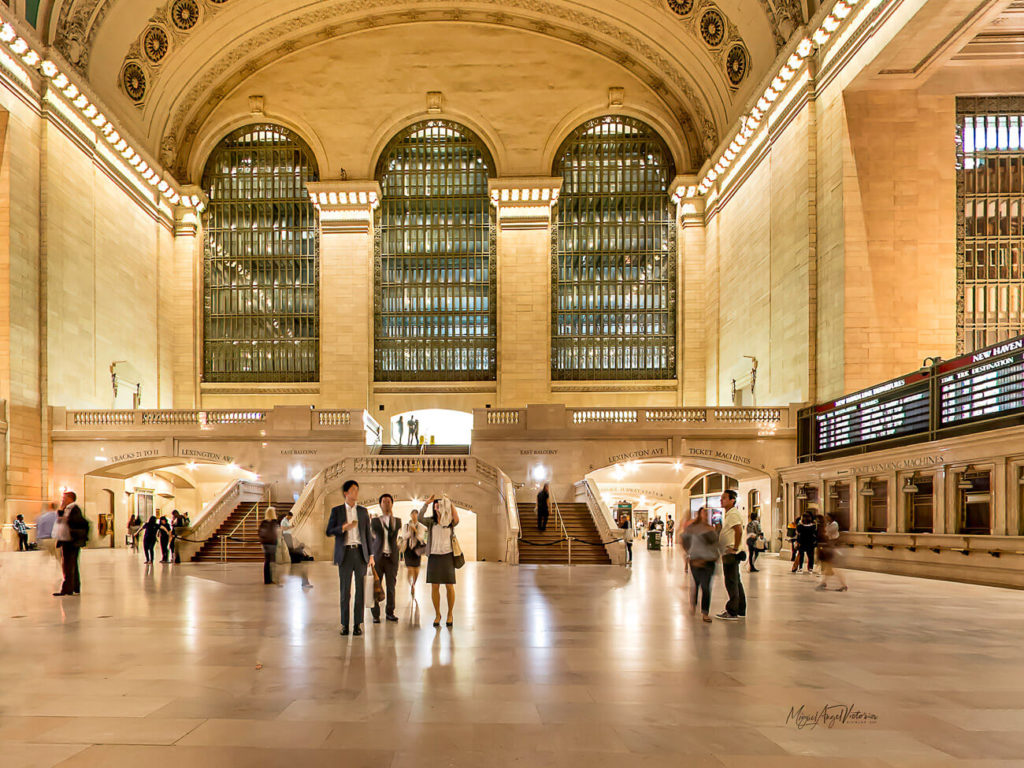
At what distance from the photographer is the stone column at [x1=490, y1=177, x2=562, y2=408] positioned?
34.1 metres

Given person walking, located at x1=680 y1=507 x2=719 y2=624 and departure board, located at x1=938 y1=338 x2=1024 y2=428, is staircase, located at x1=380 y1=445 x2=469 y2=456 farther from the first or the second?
person walking, located at x1=680 y1=507 x2=719 y2=624

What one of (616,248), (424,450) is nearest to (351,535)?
(424,450)

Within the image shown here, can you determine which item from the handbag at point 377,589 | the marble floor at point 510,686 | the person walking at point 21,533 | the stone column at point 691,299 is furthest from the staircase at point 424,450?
the handbag at point 377,589

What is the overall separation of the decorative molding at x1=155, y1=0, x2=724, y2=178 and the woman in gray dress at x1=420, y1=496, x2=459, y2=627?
27968 mm

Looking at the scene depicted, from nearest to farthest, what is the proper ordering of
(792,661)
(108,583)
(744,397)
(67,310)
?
(792,661) → (108,583) → (67,310) → (744,397)

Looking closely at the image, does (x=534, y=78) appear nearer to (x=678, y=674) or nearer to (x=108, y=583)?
(x=108, y=583)

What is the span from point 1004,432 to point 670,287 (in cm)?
2182

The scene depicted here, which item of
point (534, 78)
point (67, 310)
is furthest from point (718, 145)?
point (67, 310)

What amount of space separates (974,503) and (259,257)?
28709 mm

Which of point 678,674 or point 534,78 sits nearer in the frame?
point 678,674

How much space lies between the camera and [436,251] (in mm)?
35219

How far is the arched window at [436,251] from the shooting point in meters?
34.9

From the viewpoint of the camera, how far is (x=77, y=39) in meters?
26.5

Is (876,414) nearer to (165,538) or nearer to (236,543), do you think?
(236,543)
